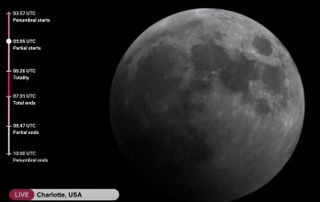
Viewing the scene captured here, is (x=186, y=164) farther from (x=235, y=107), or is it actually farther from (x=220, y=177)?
(x=235, y=107)

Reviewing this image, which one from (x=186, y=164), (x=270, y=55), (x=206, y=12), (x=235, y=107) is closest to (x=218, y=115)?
(x=235, y=107)

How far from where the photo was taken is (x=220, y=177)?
525 cm

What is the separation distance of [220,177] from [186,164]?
18.8 inches

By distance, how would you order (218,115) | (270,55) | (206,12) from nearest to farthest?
(218,115), (270,55), (206,12)

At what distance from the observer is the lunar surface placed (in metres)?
5.01

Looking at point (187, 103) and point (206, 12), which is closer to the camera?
point (187, 103)

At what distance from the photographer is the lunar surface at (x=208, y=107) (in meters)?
5.01

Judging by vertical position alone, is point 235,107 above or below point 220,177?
above

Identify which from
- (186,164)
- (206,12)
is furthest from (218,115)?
(206,12)

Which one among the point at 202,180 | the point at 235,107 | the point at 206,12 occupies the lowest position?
the point at 202,180

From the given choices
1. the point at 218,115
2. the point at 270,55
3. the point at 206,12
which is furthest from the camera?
the point at 206,12

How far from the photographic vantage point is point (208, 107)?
4.97m

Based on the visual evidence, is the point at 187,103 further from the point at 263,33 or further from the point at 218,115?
the point at 263,33

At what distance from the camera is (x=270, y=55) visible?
5.42m
